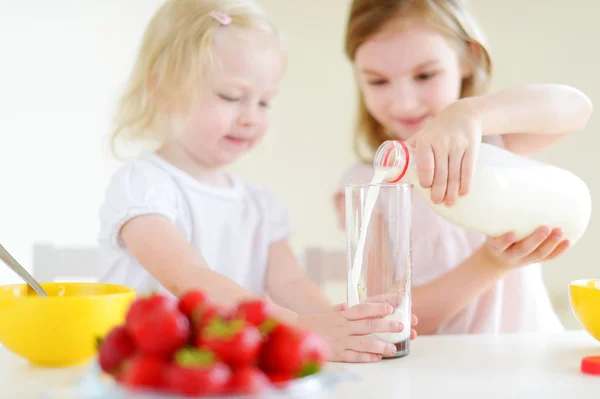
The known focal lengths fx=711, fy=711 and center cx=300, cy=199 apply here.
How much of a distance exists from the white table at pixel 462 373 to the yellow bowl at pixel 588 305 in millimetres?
38

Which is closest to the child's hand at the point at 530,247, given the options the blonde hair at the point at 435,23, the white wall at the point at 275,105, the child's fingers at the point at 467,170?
the child's fingers at the point at 467,170

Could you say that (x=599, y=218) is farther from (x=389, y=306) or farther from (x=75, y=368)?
(x=75, y=368)

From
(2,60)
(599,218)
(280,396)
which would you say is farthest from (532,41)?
(280,396)

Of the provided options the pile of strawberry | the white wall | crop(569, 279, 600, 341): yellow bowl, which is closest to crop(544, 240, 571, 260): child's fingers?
crop(569, 279, 600, 341): yellow bowl

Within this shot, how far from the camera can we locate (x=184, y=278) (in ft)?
3.41

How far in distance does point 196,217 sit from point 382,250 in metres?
0.57

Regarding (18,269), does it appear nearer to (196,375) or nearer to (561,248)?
(196,375)

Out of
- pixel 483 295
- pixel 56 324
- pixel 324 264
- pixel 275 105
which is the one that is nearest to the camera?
pixel 56 324

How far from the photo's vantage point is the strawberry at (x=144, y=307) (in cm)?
52

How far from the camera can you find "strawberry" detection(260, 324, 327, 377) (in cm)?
51

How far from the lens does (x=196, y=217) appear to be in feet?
4.43

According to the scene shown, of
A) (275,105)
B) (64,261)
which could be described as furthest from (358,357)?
(275,105)

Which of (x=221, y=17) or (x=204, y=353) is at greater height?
(x=221, y=17)

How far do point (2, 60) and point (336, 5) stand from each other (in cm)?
114
